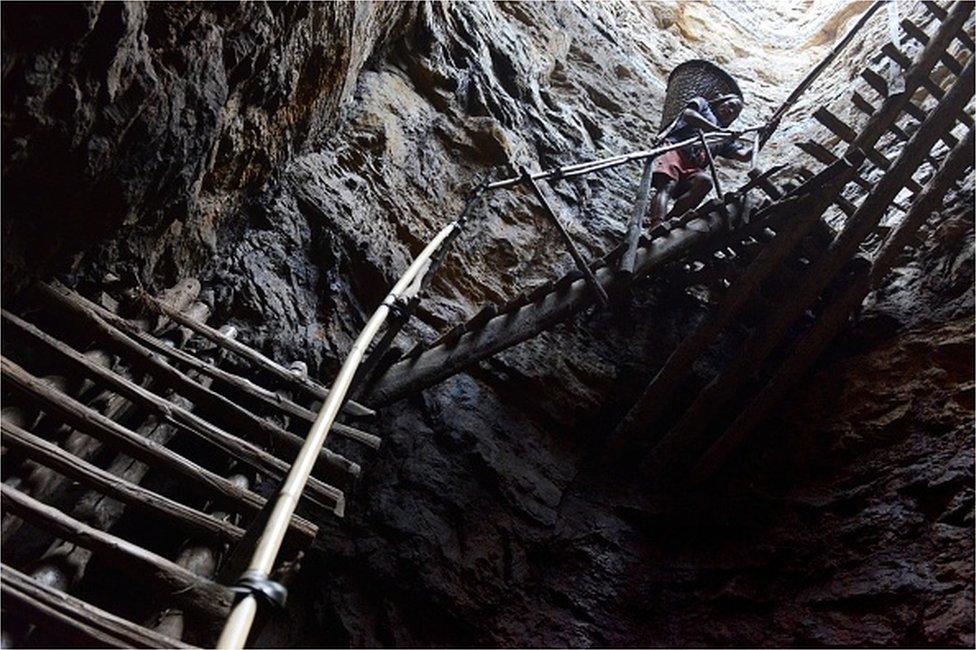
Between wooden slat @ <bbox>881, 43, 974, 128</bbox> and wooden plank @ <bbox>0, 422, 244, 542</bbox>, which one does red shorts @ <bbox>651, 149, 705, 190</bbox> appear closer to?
wooden slat @ <bbox>881, 43, 974, 128</bbox>

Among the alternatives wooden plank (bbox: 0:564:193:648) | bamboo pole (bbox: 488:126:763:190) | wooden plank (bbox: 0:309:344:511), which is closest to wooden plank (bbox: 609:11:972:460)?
bamboo pole (bbox: 488:126:763:190)

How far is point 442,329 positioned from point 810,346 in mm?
2686

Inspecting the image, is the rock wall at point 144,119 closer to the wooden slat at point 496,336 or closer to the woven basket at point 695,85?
the wooden slat at point 496,336

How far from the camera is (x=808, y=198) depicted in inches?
199

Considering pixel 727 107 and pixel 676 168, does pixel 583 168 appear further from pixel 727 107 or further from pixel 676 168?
pixel 727 107

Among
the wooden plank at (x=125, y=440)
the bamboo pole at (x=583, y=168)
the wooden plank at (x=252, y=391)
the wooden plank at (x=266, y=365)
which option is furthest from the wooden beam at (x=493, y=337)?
the wooden plank at (x=125, y=440)

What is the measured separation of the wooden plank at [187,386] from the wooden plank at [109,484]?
1.89 ft

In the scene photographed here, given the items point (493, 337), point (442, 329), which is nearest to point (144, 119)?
point (493, 337)

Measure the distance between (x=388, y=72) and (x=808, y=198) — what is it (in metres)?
3.79

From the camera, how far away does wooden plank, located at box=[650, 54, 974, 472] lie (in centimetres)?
478

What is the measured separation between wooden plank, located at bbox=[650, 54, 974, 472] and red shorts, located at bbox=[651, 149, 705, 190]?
6.73 ft

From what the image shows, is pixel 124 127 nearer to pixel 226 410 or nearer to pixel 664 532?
pixel 226 410

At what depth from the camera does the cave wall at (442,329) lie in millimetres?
2838

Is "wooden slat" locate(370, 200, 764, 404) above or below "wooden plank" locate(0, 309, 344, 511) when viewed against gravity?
above
